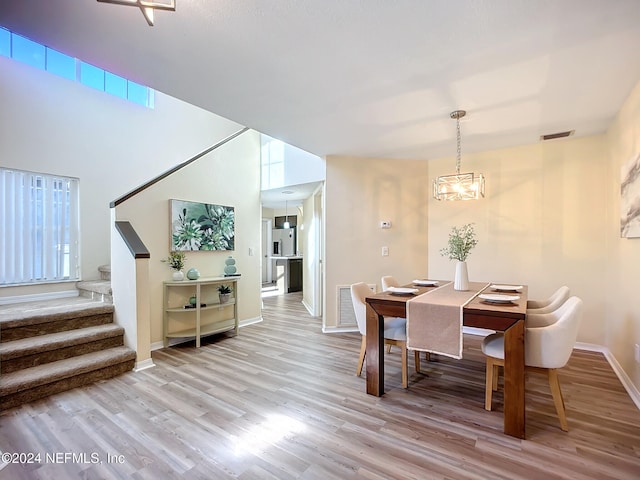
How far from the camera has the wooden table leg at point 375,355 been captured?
8.52ft

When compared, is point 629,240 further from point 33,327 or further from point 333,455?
point 33,327

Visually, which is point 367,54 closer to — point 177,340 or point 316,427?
point 316,427

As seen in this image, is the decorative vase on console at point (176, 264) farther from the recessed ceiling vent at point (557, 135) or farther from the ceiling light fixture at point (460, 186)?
the recessed ceiling vent at point (557, 135)

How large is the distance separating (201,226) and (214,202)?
16.9 inches

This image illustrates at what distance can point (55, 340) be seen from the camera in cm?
294

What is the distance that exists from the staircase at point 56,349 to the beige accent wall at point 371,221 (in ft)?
8.71

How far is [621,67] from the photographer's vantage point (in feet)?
7.34

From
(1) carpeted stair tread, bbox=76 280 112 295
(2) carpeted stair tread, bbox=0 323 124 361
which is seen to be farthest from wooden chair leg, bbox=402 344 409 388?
(1) carpeted stair tread, bbox=76 280 112 295

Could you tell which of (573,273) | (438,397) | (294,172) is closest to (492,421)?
(438,397)

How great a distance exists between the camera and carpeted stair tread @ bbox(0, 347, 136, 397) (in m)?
2.51

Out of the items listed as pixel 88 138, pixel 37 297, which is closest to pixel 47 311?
pixel 37 297

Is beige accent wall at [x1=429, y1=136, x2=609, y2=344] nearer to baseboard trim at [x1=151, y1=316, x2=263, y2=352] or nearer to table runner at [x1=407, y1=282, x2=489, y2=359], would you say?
table runner at [x1=407, y1=282, x2=489, y2=359]

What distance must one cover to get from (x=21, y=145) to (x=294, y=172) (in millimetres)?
3443

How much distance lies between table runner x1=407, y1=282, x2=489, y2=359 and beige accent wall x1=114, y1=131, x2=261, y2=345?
3082mm
